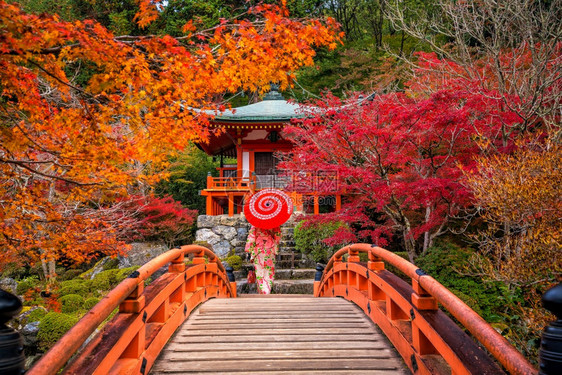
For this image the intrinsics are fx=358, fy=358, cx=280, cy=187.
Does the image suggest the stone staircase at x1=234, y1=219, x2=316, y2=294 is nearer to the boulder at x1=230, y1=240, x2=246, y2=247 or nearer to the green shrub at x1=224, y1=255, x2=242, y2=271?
the green shrub at x1=224, y1=255, x2=242, y2=271

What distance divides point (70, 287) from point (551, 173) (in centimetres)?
1169

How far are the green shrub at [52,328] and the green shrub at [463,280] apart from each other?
776 centimetres

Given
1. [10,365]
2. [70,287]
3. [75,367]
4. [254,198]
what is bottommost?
[70,287]

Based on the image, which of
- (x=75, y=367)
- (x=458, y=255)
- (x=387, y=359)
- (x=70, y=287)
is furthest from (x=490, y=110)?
(x=70, y=287)

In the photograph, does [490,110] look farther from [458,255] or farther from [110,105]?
[110,105]

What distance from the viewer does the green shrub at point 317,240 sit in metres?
11.5

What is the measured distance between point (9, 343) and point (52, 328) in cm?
796

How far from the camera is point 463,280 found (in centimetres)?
702

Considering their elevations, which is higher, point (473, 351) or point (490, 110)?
point (490, 110)

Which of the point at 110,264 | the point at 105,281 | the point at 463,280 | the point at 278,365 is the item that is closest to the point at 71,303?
the point at 105,281

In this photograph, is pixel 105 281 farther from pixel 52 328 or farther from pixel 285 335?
pixel 285 335

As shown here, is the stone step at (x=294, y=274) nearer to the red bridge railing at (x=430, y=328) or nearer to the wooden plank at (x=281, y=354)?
the red bridge railing at (x=430, y=328)

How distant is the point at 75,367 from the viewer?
6.17 ft

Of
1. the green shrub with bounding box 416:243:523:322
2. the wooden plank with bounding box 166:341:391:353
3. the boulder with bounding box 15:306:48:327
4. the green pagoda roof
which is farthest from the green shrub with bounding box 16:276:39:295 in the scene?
the green shrub with bounding box 416:243:523:322
